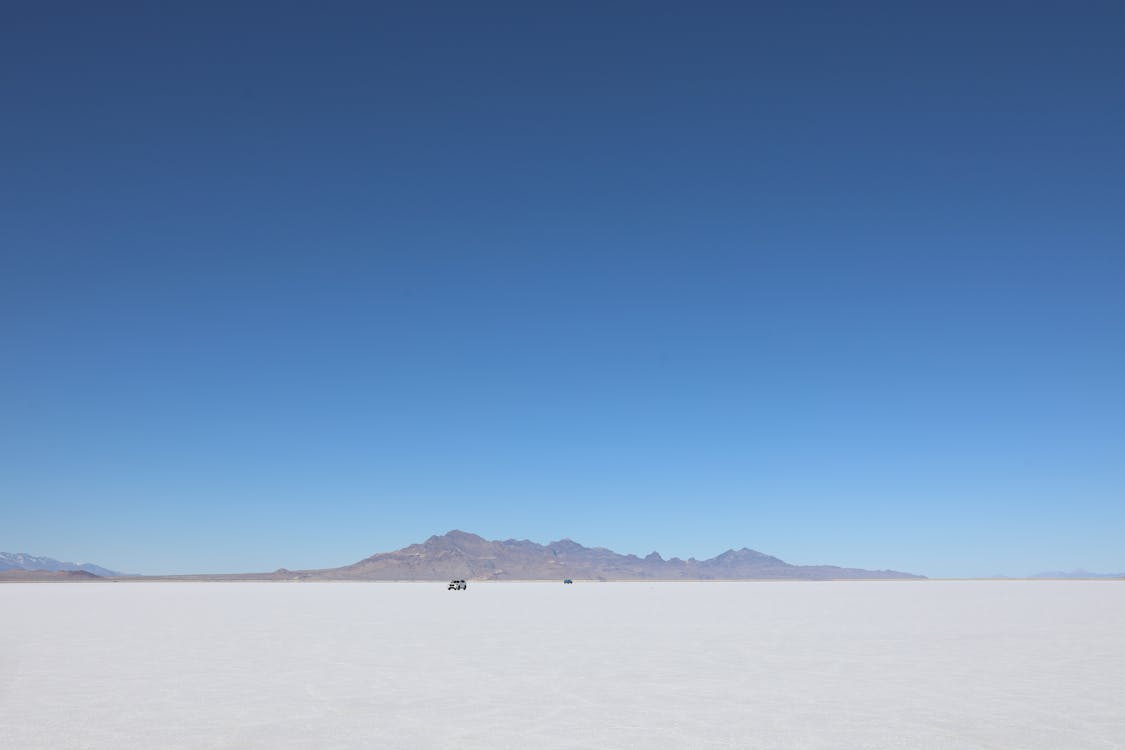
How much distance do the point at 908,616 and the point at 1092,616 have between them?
862 cm

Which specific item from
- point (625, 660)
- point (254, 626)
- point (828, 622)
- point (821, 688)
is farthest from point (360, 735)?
point (828, 622)

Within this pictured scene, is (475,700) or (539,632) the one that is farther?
(539,632)

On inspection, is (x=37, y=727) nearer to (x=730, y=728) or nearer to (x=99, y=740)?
(x=99, y=740)

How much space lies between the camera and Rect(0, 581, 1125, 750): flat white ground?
12.3m

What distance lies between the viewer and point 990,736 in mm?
12180

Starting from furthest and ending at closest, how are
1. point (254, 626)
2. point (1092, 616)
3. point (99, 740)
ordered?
point (1092, 616)
point (254, 626)
point (99, 740)

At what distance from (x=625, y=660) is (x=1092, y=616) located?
30.9 m

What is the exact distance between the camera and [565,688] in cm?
1692

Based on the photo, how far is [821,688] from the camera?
54.6 feet

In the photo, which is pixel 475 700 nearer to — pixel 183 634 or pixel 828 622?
pixel 183 634

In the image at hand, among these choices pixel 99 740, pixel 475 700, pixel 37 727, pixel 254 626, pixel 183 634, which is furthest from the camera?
pixel 254 626

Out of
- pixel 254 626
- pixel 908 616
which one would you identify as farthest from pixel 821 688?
pixel 908 616

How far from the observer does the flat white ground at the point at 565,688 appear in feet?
40.5

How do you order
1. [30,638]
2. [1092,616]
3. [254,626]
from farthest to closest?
1. [1092,616]
2. [254,626]
3. [30,638]
